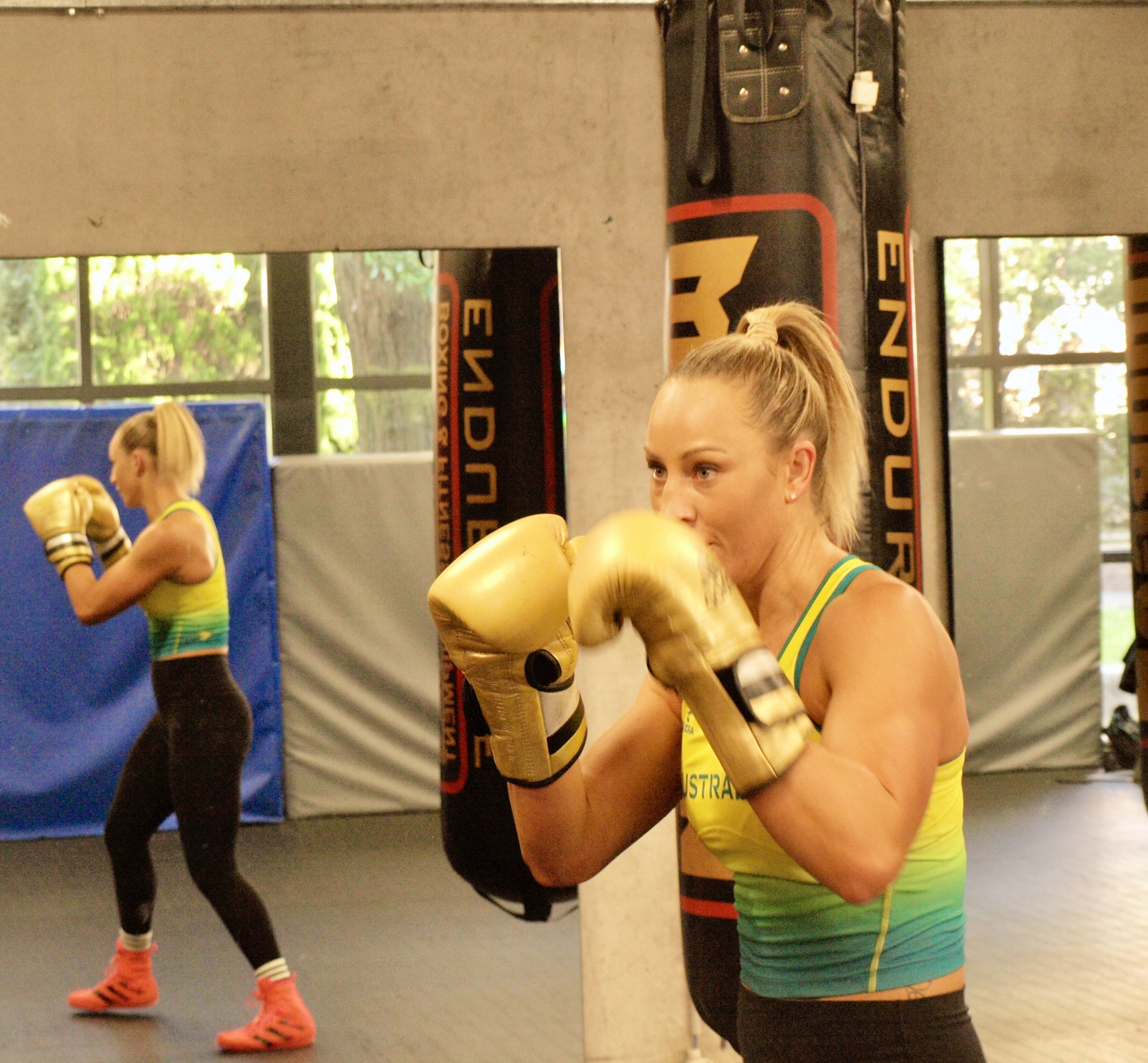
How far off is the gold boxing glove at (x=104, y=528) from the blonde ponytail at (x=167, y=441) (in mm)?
136

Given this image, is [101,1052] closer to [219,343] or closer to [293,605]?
[293,605]

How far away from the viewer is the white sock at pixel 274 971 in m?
2.79

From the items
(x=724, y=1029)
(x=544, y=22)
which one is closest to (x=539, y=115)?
(x=544, y=22)

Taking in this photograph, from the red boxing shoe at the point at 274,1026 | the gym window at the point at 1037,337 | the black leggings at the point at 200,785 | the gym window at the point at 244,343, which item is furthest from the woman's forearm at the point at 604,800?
the gym window at the point at 1037,337

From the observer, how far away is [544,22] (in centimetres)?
228

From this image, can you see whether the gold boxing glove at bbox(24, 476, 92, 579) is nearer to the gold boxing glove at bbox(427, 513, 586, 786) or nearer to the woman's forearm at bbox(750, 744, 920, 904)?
the gold boxing glove at bbox(427, 513, 586, 786)

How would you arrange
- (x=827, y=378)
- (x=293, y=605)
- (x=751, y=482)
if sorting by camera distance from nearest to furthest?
(x=751, y=482) < (x=827, y=378) < (x=293, y=605)

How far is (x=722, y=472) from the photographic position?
3.83ft

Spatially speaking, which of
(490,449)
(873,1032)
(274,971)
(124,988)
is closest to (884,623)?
(873,1032)

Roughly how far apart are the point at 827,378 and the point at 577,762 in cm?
45

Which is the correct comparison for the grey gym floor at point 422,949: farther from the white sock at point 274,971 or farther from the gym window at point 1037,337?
the gym window at point 1037,337

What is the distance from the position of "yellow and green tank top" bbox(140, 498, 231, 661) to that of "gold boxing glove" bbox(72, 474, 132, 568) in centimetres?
21

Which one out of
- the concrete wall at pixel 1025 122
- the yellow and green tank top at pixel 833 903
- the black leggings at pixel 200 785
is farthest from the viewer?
the black leggings at pixel 200 785

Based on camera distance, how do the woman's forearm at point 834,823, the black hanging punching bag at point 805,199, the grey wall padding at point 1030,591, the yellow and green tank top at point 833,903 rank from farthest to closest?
the grey wall padding at point 1030,591
the black hanging punching bag at point 805,199
the yellow and green tank top at point 833,903
the woman's forearm at point 834,823
